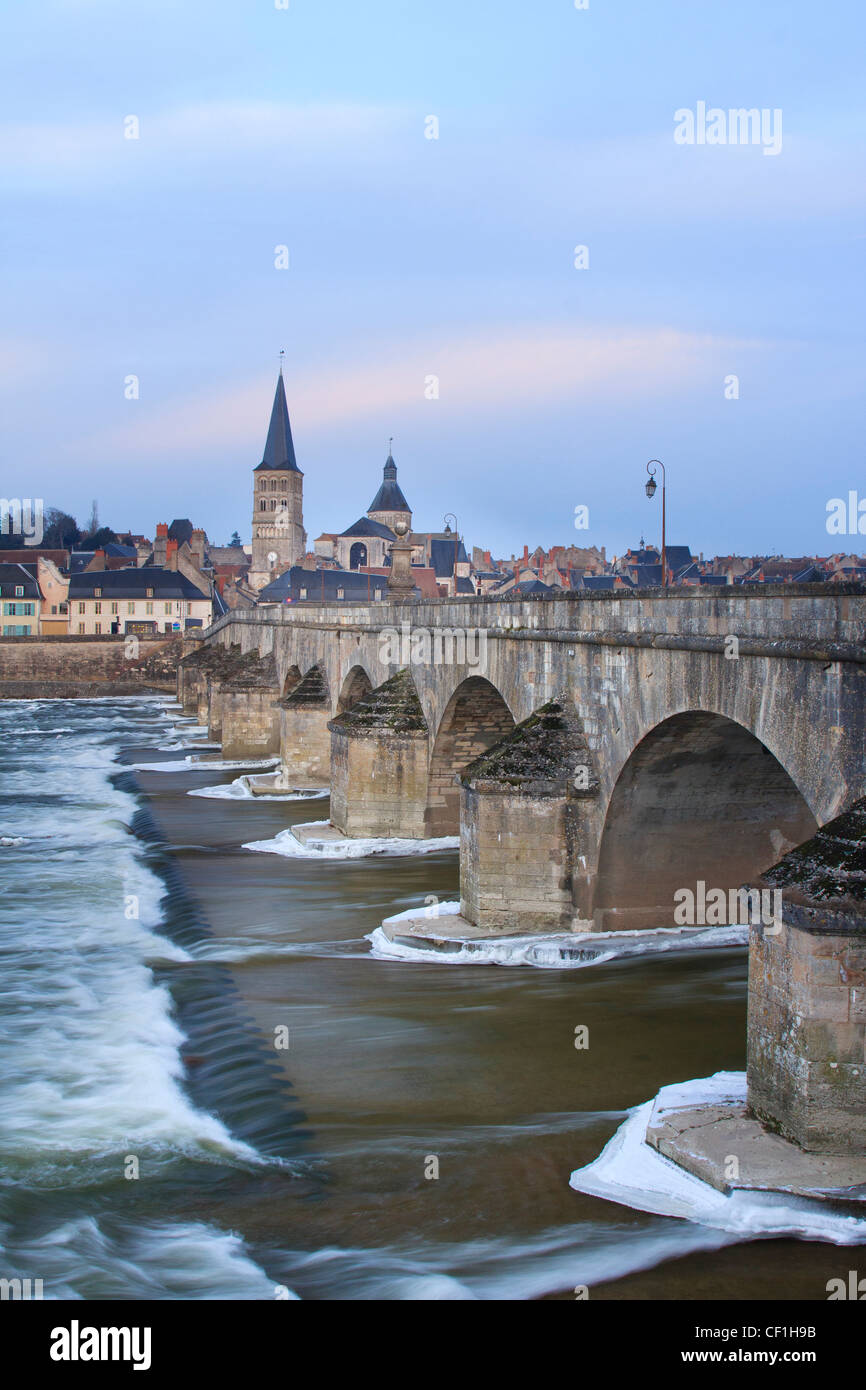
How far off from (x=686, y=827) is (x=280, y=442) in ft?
352

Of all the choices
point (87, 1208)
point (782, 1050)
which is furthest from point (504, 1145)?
point (87, 1208)

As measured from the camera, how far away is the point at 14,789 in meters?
33.7

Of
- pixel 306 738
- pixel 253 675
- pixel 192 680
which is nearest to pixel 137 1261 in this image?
pixel 306 738

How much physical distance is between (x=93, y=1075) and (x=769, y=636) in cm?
730

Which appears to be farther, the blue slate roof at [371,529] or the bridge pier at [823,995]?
the blue slate roof at [371,529]

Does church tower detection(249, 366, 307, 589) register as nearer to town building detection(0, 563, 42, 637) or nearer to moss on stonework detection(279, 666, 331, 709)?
town building detection(0, 563, 42, 637)

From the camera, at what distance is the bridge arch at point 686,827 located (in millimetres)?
13914

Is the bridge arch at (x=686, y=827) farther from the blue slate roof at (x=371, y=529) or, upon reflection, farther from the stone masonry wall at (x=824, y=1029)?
the blue slate roof at (x=371, y=529)

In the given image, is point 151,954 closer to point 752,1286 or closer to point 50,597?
point 752,1286

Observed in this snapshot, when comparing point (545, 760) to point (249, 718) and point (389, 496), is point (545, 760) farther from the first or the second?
point (389, 496)

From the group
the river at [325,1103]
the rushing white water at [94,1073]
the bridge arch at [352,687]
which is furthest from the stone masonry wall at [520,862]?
the bridge arch at [352,687]

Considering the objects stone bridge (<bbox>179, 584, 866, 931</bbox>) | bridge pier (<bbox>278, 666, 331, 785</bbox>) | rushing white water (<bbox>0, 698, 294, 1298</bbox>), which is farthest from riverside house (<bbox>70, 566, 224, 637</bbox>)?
stone bridge (<bbox>179, 584, 866, 931</bbox>)

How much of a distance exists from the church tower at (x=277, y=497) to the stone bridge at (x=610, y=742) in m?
92.4

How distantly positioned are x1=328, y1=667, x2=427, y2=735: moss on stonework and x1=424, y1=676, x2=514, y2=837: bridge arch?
713 mm
